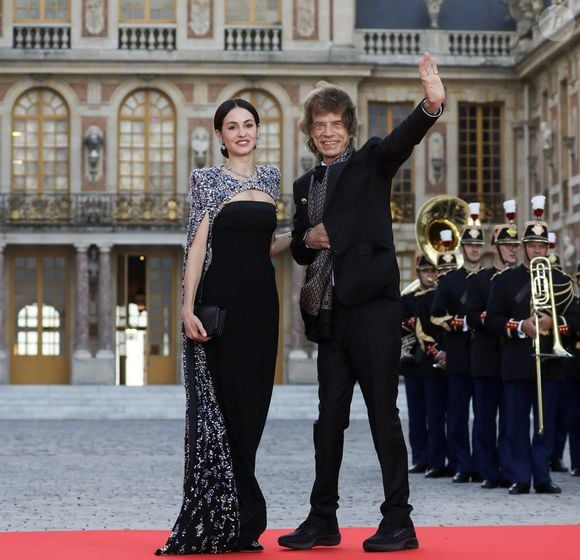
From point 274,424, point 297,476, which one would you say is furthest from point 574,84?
point 297,476

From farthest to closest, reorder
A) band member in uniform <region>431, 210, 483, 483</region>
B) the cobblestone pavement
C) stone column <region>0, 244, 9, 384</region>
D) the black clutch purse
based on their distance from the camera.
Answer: stone column <region>0, 244, 9, 384</region> < band member in uniform <region>431, 210, 483, 483</region> < the cobblestone pavement < the black clutch purse

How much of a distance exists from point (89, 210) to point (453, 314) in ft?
71.1

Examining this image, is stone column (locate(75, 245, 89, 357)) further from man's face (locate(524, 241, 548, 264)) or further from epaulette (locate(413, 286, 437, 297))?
man's face (locate(524, 241, 548, 264))

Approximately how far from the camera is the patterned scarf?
22.1ft

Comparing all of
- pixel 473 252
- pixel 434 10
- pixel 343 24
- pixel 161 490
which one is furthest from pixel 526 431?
pixel 434 10

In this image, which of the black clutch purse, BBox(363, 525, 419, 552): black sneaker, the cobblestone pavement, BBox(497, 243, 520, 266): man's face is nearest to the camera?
BBox(363, 525, 419, 552): black sneaker

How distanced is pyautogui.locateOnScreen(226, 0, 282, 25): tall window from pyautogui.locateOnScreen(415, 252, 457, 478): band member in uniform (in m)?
21.6

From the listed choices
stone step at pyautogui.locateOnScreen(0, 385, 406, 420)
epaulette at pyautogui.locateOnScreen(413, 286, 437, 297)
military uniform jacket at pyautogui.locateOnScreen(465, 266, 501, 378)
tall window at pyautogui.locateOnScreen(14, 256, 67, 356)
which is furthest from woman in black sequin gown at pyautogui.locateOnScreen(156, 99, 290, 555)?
tall window at pyautogui.locateOnScreen(14, 256, 67, 356)

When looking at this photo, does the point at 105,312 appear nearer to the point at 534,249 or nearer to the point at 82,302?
the point at 82,302

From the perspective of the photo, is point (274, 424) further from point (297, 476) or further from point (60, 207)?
point (60, 207)

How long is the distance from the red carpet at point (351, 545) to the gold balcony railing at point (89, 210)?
26.3 meters

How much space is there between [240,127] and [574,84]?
24469 mm

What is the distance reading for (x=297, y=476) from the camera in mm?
12625

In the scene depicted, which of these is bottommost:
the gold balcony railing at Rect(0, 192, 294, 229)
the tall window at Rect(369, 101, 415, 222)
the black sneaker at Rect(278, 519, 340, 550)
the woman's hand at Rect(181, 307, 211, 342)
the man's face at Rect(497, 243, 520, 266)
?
the black sneaker at Rect(278, 519, 340, 550)
